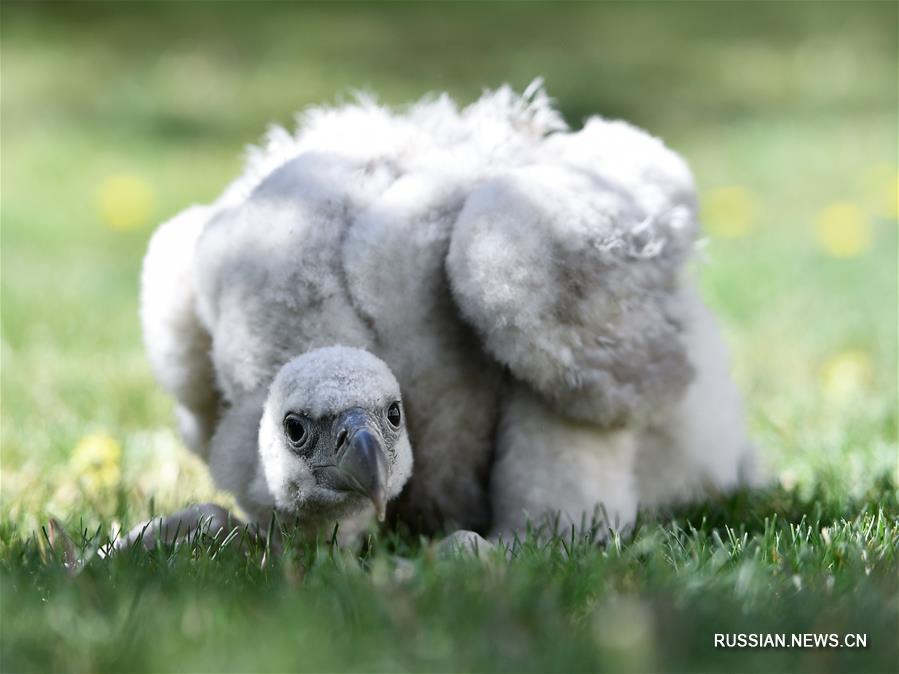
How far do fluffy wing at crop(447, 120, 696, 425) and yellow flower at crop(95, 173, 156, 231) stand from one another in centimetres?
446

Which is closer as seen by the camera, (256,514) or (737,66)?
(256,514)

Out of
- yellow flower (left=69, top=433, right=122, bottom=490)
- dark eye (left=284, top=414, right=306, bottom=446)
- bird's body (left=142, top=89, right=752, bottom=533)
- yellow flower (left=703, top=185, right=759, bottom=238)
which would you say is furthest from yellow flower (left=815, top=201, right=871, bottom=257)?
dark eye (left=284, top=414, right=306, bottom=446)

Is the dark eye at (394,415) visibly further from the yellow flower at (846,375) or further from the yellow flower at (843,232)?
the yellow flower at (843,232)

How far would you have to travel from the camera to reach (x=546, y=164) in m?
3.55

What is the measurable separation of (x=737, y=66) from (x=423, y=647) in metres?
10.7

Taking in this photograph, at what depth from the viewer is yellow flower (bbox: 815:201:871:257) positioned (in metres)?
6.57

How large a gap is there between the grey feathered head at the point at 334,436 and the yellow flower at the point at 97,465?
43.9 inches

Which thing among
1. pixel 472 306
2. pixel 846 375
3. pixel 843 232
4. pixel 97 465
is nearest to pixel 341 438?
pixel 472 306

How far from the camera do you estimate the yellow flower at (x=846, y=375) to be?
5004 mm

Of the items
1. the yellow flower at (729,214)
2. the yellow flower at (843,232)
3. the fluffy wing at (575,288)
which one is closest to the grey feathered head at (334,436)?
the fluffy wing at (575,288)

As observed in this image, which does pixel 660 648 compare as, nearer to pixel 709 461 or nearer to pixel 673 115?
pixel 709 461

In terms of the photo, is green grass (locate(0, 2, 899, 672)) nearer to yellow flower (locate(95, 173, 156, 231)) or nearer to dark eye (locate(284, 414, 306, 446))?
yellow flower (locate(95, 173, 156, 231))

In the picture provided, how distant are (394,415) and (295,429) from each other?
23 cm

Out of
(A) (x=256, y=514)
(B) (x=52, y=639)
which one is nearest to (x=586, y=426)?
(A) (x=256, y=514)
